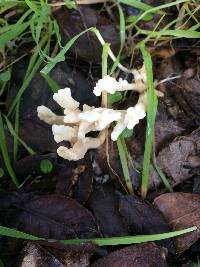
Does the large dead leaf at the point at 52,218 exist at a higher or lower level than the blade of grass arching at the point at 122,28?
lower

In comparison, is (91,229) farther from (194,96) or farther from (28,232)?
(194,96)

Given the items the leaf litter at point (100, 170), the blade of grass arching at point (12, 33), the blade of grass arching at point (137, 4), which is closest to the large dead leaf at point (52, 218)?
the leaf litter at point (100, 170)

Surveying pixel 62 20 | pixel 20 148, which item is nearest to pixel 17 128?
pixel 20 148

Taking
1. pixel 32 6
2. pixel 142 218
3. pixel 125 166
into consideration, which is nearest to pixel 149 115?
pixel 125 166

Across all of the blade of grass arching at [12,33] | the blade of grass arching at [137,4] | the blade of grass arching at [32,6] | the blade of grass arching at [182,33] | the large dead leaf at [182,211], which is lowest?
the large dead leaf at [182,211]

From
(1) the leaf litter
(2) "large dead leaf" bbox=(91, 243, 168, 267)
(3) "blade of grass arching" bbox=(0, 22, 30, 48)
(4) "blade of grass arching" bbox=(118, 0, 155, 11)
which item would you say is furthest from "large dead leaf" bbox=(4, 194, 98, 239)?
(4) "blade of grass arching" bbox=(118, 0, 155, 11)

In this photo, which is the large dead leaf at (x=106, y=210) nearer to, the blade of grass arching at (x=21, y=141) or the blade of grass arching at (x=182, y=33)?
the blade of grass arching at (x=21, y=141)

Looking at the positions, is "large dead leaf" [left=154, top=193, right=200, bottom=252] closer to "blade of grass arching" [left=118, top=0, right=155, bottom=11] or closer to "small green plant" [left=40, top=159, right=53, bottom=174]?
"small green plant" [left=40, top=159, right=53, bottom=174]
